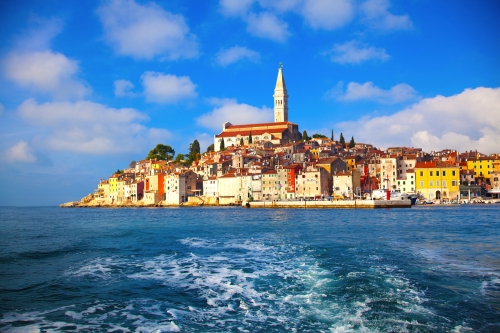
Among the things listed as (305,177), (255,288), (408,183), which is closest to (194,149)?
(305,177)

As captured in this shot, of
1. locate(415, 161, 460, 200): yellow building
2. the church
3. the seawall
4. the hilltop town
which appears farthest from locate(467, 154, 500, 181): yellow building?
the church

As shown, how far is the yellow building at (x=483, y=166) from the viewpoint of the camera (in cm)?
6059

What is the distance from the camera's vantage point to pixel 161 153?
322ft

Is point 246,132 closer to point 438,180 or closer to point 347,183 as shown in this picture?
point 347,183

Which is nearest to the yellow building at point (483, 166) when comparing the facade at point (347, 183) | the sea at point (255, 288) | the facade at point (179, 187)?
the facade at point (347, 183)

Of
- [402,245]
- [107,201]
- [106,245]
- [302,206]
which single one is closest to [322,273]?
[402,245]

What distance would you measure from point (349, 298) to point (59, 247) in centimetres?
1111

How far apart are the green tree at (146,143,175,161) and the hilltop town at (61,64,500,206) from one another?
400 inches

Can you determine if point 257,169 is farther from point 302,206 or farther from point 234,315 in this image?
point 234,315

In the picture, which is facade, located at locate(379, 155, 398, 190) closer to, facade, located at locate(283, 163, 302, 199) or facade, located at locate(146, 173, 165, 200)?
facade, located at locate(283, 163, 302, 199)

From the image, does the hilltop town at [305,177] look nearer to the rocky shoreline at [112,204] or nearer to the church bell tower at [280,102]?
the rocky shoreline at [112,204]

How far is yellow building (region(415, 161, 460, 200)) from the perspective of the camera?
5594cm

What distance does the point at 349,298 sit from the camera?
26.1 ft

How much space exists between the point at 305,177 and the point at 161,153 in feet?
155
